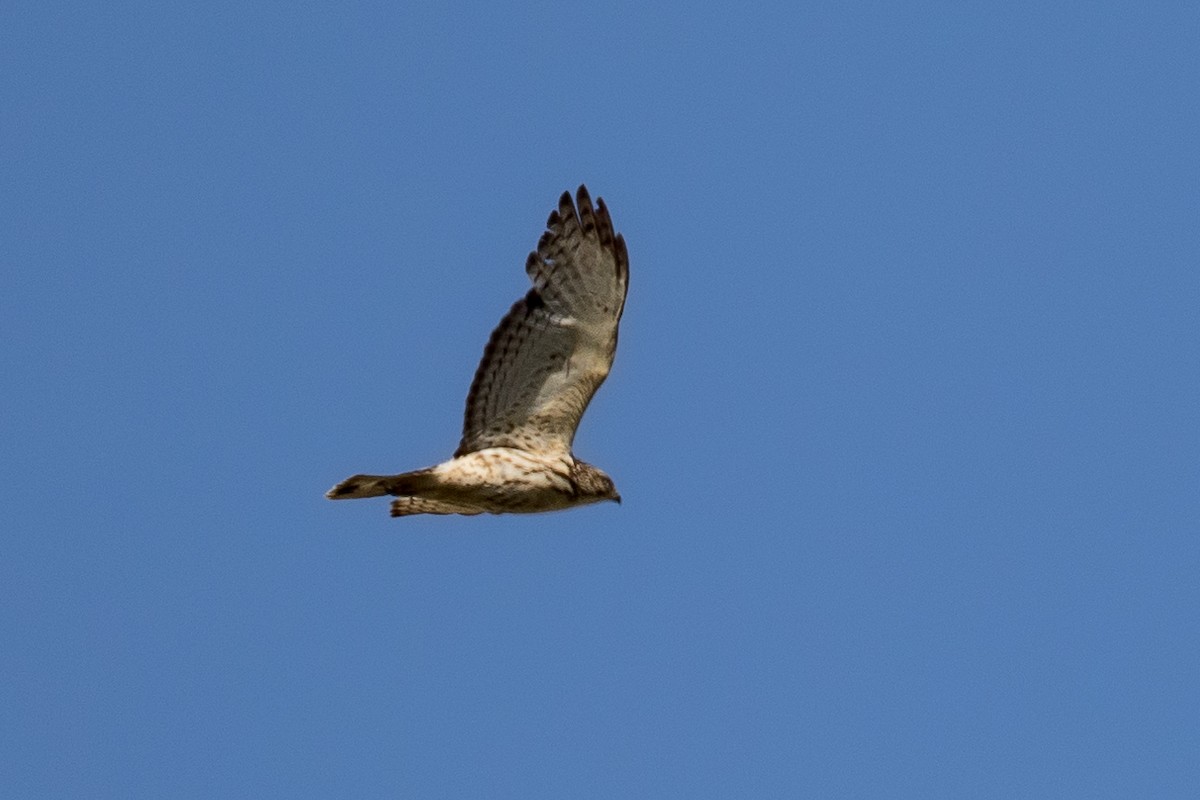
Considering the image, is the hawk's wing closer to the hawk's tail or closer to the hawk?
the hawk

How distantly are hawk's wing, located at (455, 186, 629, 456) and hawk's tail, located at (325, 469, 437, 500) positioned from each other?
564 mm

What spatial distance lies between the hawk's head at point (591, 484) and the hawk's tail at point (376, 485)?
1.09 m

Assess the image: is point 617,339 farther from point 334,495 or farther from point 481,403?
point 334,495

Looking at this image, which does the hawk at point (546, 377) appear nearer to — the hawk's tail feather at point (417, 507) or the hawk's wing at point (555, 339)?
the hawk's wing at point (555, 339)

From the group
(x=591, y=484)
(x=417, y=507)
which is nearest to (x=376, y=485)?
(x=417, y=507)

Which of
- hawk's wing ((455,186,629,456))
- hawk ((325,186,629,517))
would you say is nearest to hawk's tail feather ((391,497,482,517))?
hawk ((325,186,629,517))

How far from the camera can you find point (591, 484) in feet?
50.3

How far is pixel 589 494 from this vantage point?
50.4 ft

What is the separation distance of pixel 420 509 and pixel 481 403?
3.78 feet

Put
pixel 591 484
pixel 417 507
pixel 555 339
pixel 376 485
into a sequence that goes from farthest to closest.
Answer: pixel 417 507 → pixel 591 484 → pixel 555 339 → pixel 376 485

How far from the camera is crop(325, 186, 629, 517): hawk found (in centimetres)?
1505

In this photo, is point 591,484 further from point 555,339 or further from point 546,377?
point 555,339

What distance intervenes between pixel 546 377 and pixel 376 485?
4.80ft

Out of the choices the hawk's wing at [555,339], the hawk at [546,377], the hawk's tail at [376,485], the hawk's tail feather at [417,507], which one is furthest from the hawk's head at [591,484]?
the hawk's tail at [376,485]
